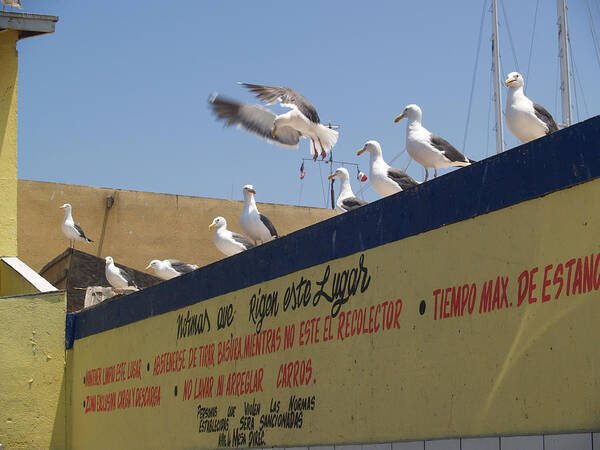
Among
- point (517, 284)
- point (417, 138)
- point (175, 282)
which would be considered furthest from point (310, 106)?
point (517, 284)

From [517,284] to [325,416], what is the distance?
2373mm

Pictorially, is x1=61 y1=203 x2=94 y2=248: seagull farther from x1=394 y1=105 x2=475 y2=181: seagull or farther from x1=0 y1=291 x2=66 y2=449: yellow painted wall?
x1=394 y1=105 x2=475 y2=181: seagull

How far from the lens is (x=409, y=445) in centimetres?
622


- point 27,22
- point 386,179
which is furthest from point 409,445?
point 27,22

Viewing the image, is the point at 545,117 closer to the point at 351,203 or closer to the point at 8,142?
the point at 351,203

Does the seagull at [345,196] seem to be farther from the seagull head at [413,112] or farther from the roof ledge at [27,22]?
the roof ledge at [27,22]

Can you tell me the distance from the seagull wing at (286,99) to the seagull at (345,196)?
1.30 metres

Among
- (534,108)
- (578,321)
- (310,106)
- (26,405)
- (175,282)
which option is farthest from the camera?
Answer: (310,106)

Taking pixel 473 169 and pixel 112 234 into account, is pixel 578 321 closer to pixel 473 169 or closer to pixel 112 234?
pixel 473 169

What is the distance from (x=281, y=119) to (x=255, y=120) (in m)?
0.70

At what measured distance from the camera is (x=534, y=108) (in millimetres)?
7168

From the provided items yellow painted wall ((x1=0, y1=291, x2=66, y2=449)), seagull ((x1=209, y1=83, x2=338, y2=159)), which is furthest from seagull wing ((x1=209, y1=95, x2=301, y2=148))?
yellow painted wall ((x1=0, y1=291, x2=66, y2=449))

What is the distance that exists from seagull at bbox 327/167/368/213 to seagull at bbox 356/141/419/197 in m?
0.47

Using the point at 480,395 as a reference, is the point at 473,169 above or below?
above
